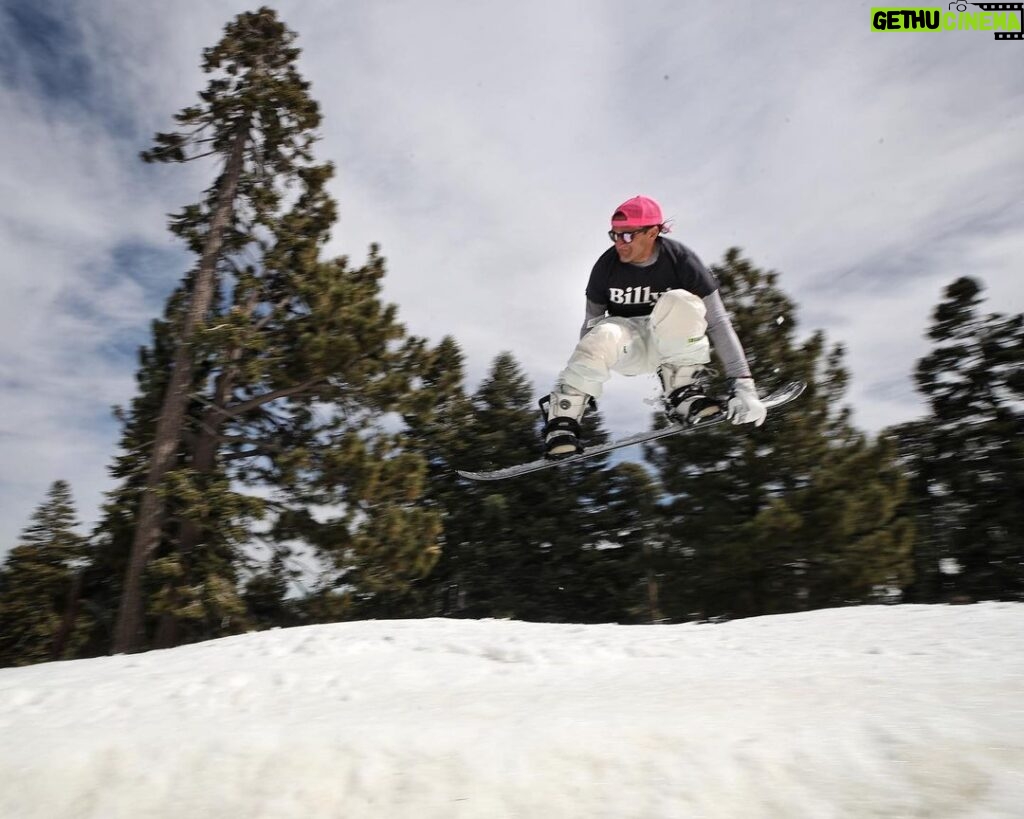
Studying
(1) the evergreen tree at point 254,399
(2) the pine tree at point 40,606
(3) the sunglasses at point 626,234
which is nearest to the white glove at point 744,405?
(3) the sunglasses at point 626,234

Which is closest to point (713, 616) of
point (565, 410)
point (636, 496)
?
point (636, 496)

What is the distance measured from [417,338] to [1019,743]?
15557mm

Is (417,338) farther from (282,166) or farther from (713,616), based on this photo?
(713,616)

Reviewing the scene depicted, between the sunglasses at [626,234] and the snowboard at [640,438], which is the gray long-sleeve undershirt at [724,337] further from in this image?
the sunglasses at [626,234]

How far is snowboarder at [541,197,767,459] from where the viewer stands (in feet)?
12.2

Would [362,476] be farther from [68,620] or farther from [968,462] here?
[968,462]

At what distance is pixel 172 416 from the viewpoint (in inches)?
560

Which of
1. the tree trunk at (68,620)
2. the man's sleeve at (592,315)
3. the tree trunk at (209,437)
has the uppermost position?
the tree trunk at (209,437)

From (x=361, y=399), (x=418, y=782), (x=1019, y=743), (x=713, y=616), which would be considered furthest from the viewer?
(x=713, y=616)

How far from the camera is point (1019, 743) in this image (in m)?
1.86

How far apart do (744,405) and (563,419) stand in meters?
1.15

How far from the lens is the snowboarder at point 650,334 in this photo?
12.2ft

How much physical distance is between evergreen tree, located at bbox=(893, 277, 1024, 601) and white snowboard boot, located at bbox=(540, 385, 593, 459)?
69.0 ft

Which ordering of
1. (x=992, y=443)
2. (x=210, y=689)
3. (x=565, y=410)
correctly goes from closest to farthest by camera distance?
(x=210, y=689)
(x=565, y=410)
(x=992, y=443)
